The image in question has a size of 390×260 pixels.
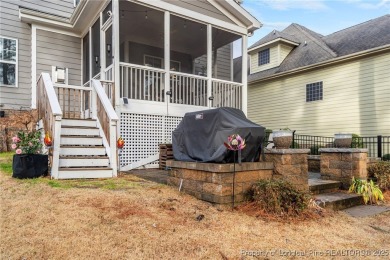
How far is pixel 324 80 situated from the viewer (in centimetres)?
1188

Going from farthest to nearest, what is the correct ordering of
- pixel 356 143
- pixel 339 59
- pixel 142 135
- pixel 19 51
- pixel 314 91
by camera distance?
pixel 314 91 → pixel 339 59 → pixel 19 51 → pixel 356 143 → pixel 142 135

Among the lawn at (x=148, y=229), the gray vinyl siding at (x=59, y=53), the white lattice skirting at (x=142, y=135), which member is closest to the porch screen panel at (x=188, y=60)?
the white lattice skirting at (x=142, y=135)

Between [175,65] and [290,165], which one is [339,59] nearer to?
[175,65]

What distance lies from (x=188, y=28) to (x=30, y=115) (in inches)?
225

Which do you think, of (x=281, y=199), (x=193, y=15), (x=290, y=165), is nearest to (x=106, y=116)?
(x=290, y=165)

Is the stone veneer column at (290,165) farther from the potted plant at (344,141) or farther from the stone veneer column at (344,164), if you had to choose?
the potted plant at (344,141)

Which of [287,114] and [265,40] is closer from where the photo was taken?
[287,114]

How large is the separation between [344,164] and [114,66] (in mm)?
5593

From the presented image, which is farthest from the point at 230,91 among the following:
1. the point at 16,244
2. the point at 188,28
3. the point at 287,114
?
the point at 16,244

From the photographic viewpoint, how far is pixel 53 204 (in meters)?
3.53

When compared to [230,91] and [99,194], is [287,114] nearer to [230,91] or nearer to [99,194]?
[230,91]

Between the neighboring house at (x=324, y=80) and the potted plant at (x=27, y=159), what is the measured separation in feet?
34.5

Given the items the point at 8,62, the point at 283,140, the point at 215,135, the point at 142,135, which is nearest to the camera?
the point at 215,135

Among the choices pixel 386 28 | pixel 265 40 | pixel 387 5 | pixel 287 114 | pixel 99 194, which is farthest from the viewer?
pixel 265 40
